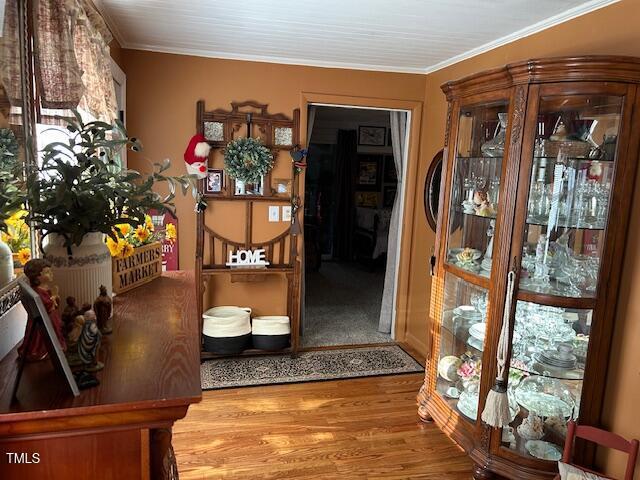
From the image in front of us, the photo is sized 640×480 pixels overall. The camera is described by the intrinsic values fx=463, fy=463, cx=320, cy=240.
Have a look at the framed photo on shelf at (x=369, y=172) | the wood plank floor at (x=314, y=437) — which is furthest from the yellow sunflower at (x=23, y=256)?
the framed photo on shelf at (x=369, y=172)

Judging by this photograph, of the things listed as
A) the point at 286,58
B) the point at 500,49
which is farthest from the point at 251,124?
the point at 500,49

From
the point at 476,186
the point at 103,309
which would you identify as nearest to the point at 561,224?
the point at 476,186

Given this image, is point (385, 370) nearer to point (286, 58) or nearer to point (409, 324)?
point (409, 324)

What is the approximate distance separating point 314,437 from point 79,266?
1949 mm

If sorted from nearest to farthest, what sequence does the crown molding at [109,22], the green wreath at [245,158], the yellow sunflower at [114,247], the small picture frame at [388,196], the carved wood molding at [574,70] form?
the yellow sunflower at [114,247]
the carved wood molding at [574,70]
the crown molding at [109,22]
the green wreath at [245,158]
the small picture frame at [388,196]

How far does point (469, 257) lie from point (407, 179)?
1550 mm

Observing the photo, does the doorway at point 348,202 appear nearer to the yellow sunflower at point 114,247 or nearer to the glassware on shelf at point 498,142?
the glassware on shelf at point 498,142

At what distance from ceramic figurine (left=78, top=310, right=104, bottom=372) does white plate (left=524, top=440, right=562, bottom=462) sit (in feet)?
7.08

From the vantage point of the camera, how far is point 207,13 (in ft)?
8.59

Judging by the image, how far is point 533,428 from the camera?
93.2 inches

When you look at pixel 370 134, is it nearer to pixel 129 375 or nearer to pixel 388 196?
pixel 388 196

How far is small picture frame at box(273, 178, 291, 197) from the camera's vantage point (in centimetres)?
373

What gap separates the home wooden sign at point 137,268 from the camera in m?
1.55

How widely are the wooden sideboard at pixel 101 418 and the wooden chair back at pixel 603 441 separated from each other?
1.89 meters
